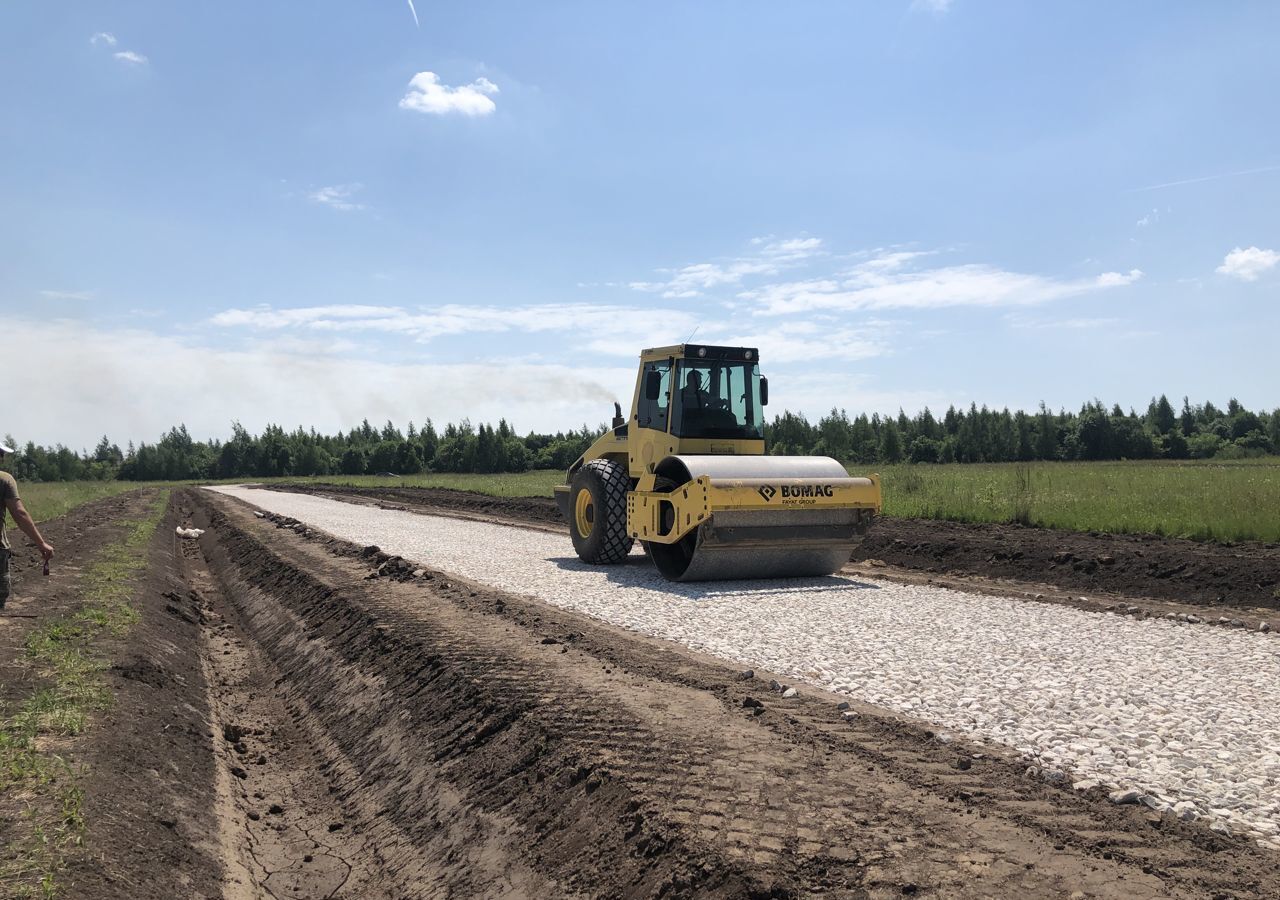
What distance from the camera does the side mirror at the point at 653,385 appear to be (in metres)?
14.6

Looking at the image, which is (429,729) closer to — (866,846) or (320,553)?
(866,846)

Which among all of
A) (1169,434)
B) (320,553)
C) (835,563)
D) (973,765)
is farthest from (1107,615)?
(1169,434)

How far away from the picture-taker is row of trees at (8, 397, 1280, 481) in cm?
7419

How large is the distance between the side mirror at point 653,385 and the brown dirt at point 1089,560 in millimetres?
4637

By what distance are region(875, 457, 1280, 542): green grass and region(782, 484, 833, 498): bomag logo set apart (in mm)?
6114

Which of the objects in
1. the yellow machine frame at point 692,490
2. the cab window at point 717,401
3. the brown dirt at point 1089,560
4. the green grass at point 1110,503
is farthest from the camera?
the green grass at point 1110,503

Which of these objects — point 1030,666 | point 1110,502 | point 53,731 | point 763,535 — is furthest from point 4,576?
point 1110,502

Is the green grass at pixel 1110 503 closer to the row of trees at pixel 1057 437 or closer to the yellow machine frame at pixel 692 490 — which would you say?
the yellow machine frame at pixel 692 490

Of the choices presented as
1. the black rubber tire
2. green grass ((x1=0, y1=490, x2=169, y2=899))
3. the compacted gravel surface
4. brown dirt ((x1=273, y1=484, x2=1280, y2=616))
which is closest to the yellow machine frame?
the black rubber tire

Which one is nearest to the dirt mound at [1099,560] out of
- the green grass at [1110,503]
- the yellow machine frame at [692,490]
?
the green grass at [1110,503]

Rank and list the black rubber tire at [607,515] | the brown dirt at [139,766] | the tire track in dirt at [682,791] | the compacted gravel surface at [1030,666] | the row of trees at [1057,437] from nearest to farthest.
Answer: the tire track in dirt at [682,791] → the brown dirt at [139,766] → the compacted gravel surface at [1030,666] → the black rubber tire at [607,515] → the row of trees at [1057,437]

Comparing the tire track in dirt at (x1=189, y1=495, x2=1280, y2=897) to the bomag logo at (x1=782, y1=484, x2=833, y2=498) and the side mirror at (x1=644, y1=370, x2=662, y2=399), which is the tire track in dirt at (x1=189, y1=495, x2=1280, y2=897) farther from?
the side mirror at (x1=644, y1=370, x2=662, y2=399)

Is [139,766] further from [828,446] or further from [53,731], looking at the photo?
[828,446]

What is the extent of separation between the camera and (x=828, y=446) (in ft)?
174
